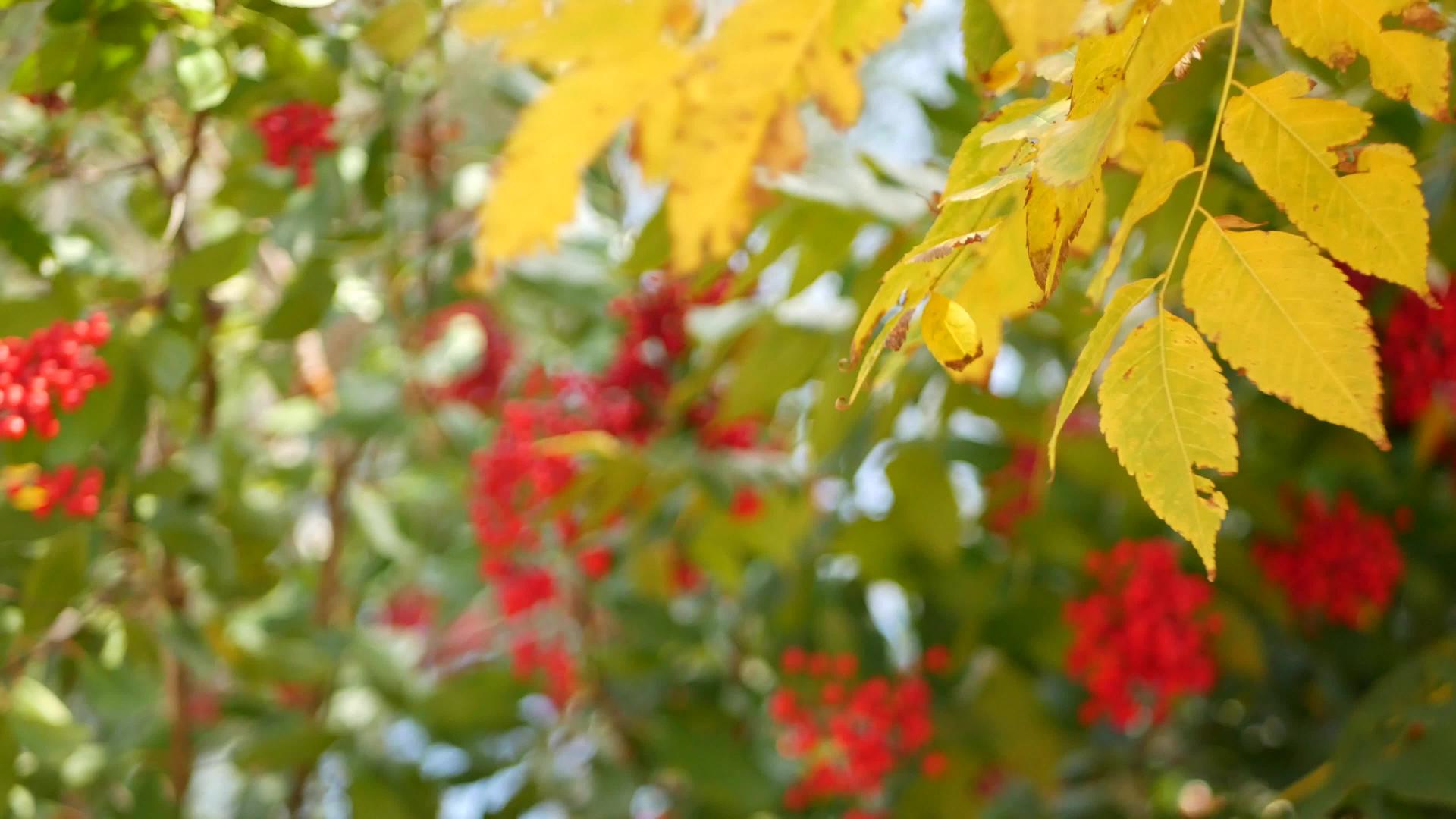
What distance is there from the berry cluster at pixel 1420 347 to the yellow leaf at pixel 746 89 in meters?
0.39

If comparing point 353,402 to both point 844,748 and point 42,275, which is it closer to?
point 42,275

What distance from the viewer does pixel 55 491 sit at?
680mm

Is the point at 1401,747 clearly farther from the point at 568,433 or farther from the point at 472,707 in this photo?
the point at 472,707

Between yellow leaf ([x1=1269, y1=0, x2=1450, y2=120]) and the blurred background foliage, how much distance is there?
0.59ft

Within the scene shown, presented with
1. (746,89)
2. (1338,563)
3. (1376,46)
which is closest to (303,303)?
(746,89)

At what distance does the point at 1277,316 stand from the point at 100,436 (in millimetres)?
594

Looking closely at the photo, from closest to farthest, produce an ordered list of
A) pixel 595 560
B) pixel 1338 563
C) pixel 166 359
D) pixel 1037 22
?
pixel 1037 22 → pixel 166 359 → pixel 1338 563 → pixel 595 560

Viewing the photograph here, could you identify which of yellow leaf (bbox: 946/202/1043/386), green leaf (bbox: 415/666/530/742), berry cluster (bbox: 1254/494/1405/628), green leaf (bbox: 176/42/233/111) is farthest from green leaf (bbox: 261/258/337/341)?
berry cluster (bbox: 1254/494/1405/628)

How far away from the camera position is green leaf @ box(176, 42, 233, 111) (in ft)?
1.78

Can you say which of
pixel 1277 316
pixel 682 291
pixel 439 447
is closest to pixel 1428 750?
pixel 1277 316

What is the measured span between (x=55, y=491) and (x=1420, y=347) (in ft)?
2.62

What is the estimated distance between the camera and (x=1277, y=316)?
32 cm

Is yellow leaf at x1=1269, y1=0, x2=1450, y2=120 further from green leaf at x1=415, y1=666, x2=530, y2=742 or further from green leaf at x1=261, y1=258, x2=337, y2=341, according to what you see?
green leaf at x1=415, y1=666, x2=530, y2=742

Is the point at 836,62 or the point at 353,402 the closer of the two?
the point at 836,62
